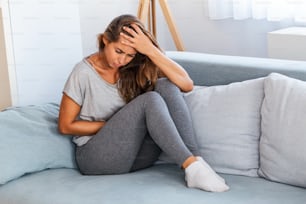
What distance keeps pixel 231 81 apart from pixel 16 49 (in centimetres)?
108

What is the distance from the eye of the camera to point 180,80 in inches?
98.1

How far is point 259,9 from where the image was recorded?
11.5 ft

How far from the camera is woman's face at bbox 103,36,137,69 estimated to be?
94.6 inches

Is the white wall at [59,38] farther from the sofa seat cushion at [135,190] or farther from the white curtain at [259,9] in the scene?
the sofa seat cushion at [135,190]

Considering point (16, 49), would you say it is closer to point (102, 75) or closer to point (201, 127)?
point (102, 75)

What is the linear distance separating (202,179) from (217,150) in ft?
0.81

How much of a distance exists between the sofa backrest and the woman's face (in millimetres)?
380

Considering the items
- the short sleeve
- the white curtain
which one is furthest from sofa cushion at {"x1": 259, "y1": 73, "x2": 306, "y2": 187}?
the white curtain

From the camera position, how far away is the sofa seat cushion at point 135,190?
2.14 m

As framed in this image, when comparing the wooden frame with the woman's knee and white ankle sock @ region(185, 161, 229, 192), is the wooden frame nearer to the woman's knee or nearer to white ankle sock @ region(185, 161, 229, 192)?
the woman's knee

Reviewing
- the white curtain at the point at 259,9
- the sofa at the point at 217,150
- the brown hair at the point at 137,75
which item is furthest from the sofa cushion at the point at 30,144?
the white curtain at the point at 259,9

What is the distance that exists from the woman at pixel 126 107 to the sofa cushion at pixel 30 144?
69 mm

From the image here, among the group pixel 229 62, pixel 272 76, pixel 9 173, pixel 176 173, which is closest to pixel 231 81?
pixel 229 62

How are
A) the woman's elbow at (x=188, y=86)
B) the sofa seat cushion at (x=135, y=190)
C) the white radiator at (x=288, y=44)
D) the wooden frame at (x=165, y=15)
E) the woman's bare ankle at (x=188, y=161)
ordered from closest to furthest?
1. the sofa seat cushion at (x=135, y=190)
2. the woman's bare ankle at (x=188, y=161)
3. the woman's elbow at (x=188, y=86)
4. the white radiator at (x=288, y=44)
5. the wooden frame at (x=165, y=15)
